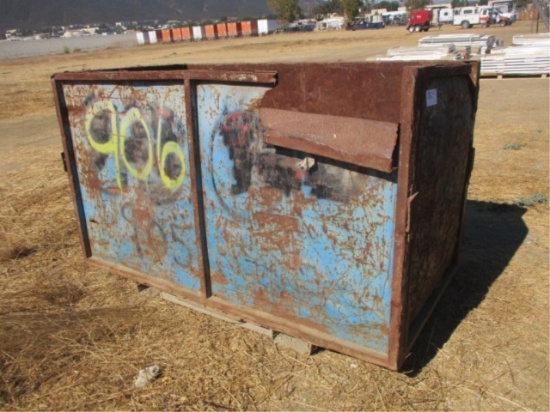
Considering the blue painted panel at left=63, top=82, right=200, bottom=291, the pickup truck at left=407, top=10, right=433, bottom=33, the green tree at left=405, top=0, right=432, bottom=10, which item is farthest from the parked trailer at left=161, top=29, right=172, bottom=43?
the blue painted panel at left=63, top=82, right=200, bottom=291

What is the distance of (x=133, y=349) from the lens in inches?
129

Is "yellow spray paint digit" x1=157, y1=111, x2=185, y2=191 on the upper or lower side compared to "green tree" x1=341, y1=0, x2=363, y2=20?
lower

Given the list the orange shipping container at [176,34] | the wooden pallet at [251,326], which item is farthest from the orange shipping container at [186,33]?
the wooden pallet at [251,326]

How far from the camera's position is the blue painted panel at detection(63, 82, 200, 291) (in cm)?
334

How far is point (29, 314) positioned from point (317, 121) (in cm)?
272

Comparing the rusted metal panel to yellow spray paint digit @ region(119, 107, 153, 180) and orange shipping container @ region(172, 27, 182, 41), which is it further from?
orange shipping container @ region(172, 27, 182, 41)

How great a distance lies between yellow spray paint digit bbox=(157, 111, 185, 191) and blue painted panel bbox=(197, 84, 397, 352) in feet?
0.71

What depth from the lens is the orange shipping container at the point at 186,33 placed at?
256 ft

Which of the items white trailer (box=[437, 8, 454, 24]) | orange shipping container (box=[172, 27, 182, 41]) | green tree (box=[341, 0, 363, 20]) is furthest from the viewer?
orange shipping container (box=[172, 27, 182, 41])

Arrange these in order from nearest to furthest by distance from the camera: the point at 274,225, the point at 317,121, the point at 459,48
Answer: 1. the point at 317,121
2. the point at 274,225
3. the point at 459,48

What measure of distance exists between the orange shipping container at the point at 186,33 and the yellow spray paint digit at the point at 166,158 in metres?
79.9

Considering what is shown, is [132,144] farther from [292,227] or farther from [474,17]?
[474,17]

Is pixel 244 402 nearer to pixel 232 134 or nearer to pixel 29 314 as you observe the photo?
pixel 232 134

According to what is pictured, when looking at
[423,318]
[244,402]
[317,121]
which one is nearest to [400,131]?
[317,121]
